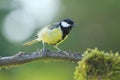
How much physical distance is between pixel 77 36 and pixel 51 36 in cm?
988

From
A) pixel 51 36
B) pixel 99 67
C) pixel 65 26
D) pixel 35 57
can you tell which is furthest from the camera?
pixel 65 26

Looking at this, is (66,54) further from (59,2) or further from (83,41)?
(59,2)

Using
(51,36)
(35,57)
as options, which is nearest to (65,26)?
(51,36)

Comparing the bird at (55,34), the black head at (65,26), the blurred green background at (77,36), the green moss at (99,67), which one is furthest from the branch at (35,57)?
the blurred green background at (77,36)

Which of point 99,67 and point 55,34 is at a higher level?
point 55,34

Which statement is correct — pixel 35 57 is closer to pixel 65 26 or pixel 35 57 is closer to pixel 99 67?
pixel 99 67

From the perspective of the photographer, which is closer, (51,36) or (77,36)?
(51,36)

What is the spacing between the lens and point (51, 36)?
543 centimetres

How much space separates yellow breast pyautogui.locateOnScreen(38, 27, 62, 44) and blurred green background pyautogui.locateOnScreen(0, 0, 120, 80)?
748cm

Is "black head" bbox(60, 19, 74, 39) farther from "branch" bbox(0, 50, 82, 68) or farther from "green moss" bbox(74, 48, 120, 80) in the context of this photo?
"green moss" bbox(74, 48, 120, 80)

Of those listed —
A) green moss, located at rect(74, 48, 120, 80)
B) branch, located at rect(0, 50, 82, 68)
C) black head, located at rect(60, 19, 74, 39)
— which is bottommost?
green moss, located at rect(74, 48, 120, 80)

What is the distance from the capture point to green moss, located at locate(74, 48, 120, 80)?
3979mm

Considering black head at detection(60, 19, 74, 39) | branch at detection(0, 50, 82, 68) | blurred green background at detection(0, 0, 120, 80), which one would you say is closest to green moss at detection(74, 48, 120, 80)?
branch at detection(0, 50, 82, 68)

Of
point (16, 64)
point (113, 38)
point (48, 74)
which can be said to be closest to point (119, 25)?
point (113, 38)
